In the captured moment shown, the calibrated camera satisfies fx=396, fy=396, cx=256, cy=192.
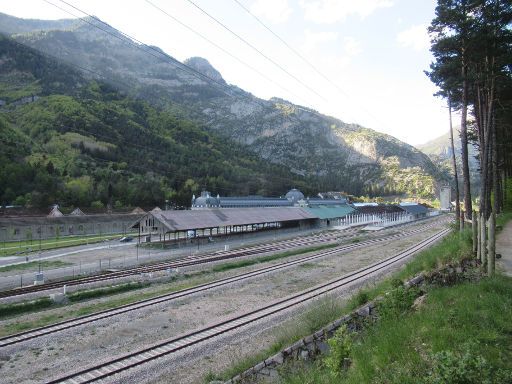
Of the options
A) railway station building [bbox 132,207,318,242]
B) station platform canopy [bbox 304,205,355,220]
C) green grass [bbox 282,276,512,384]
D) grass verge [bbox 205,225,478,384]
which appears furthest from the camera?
station platform canopy [bbox 304,205,355,220]

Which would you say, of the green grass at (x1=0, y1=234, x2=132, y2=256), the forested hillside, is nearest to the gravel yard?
the green grass at (x1=0, y1=234, x2=132, y2=256)

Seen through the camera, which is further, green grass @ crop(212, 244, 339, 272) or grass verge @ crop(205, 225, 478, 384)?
green grass @ crop(212, 244, 339, 272)

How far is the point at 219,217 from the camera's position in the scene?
2233 inches

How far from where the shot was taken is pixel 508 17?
1933 cm

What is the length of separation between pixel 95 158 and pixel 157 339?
12921 cm

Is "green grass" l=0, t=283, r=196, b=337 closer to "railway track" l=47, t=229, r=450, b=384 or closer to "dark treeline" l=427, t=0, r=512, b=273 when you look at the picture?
"railway track" l=47, t=229, r=450, b=384

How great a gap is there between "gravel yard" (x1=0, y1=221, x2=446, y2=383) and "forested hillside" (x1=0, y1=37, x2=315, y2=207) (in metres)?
67.0

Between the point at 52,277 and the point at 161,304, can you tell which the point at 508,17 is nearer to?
the point at 161,304

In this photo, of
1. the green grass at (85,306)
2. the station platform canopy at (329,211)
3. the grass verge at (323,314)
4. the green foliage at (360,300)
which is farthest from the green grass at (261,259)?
the station platform canopy at (329,211)

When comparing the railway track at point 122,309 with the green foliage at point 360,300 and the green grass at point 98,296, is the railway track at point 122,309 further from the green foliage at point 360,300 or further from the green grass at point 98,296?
the green foliage at point 360,300

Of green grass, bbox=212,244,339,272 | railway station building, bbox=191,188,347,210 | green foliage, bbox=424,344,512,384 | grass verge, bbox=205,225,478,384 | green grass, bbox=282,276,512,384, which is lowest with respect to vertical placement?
green grass, bbox=212,244,339,272

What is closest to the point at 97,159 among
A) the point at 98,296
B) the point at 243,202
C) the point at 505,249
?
the point at 243,202

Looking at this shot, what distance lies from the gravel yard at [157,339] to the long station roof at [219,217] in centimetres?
2293

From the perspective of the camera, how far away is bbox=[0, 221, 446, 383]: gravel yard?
13.5m
